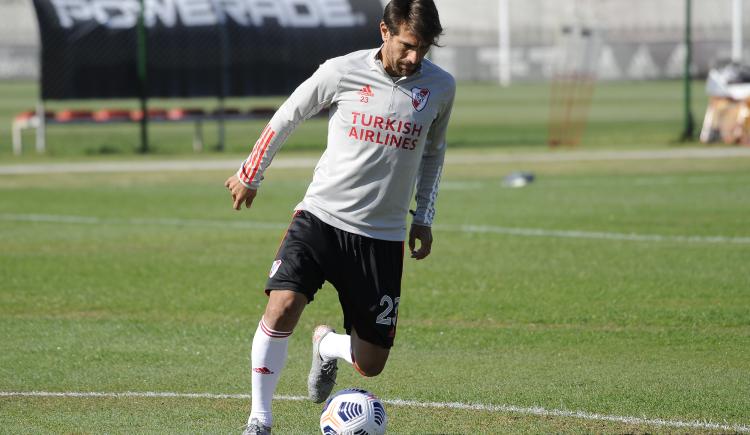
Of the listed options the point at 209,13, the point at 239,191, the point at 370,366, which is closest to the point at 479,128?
the point at 209,13

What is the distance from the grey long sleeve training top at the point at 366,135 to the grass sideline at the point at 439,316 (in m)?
1.07

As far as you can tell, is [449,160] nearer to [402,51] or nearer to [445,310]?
[445,310]

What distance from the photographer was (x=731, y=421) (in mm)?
5848

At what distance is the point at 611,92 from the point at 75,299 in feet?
158

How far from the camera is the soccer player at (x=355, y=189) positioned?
5.57 meters

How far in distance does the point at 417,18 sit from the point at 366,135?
59 cm

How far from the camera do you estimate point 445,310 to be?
29.8ft

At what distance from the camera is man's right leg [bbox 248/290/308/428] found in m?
5.52

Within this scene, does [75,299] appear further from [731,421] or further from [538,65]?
[538,65]

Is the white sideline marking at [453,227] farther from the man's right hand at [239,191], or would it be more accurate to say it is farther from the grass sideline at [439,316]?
the man's right hand at [239,191]

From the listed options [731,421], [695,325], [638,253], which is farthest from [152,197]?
[731,421]

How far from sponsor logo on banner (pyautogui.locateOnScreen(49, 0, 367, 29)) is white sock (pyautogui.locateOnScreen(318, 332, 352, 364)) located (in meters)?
19.9

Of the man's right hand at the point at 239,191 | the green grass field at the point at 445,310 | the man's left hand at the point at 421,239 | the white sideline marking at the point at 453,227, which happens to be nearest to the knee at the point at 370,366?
the green grass field at the point at 445,310

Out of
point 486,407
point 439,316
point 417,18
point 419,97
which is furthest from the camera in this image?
point 439,316
